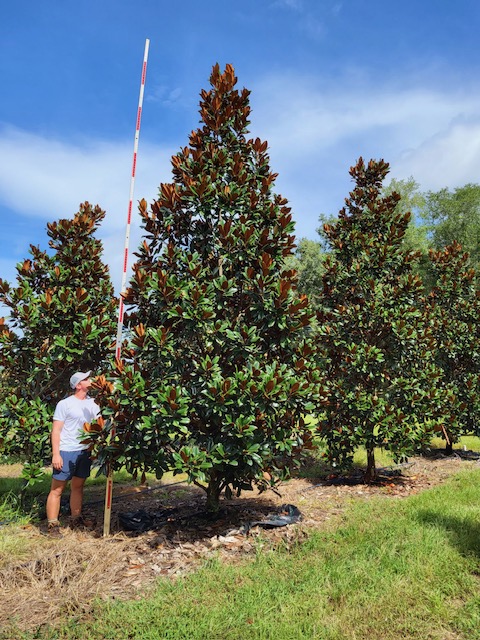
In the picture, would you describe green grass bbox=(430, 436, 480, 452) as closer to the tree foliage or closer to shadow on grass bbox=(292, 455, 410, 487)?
shadow on grass bbox=(292, 455, 410, 487)

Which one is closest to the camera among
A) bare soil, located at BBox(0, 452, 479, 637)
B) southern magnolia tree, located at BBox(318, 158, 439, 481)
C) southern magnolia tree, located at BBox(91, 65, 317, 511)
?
bare soil, located at BBox(0, 452, 479, 637)

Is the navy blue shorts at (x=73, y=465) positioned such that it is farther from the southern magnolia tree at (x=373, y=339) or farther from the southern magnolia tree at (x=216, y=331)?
the southern magnolia tree at (x=373, y=339)

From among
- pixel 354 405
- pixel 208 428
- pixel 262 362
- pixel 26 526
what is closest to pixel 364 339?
pixel 354 405

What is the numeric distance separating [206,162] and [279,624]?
532 centimetres

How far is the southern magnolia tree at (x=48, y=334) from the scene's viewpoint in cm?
646

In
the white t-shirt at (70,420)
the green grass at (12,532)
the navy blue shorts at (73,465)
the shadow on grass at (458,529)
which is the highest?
the white t-shirt at (70,420)

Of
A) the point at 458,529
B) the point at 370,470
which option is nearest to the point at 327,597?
the point at 458,529

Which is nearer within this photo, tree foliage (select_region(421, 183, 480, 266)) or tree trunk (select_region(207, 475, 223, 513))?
tree trunk (select_region(207, 475, 223, 513))

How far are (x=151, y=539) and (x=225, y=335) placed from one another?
8.42 ft

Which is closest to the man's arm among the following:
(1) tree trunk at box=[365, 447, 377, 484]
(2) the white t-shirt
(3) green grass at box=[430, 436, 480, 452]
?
(2) the white t-shirt

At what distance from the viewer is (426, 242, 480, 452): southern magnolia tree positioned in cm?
1093

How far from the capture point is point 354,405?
798 centimetres

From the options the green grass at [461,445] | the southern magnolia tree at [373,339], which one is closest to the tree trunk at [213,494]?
the southern magnolia tree at [373,339]

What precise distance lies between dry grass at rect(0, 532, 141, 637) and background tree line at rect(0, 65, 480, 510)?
960 mm
